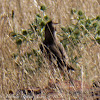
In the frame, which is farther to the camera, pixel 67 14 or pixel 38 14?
pixel 67 14

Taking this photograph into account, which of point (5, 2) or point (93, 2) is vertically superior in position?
point (5, 2)

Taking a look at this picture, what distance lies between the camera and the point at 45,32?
382cm

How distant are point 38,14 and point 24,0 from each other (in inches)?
17.5

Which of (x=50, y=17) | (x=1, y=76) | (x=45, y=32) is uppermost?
(x=50, y=17)

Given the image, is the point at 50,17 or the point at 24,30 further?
the point at 50,17

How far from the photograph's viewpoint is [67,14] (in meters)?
4.01

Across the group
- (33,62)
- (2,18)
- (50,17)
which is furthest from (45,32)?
(2,18)

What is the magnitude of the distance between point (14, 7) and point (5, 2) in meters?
0.18

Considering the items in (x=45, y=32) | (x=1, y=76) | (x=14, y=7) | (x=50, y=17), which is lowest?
(x=1, y=76)

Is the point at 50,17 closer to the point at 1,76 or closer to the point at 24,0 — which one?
the point at 24,0

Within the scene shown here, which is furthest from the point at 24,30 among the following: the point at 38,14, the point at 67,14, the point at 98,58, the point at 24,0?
the point at 98,58

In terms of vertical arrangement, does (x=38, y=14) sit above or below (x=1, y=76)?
A: above

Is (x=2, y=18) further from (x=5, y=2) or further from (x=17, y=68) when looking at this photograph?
(x=17, y=68)

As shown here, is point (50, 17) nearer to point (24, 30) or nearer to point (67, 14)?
point (67, 14)
